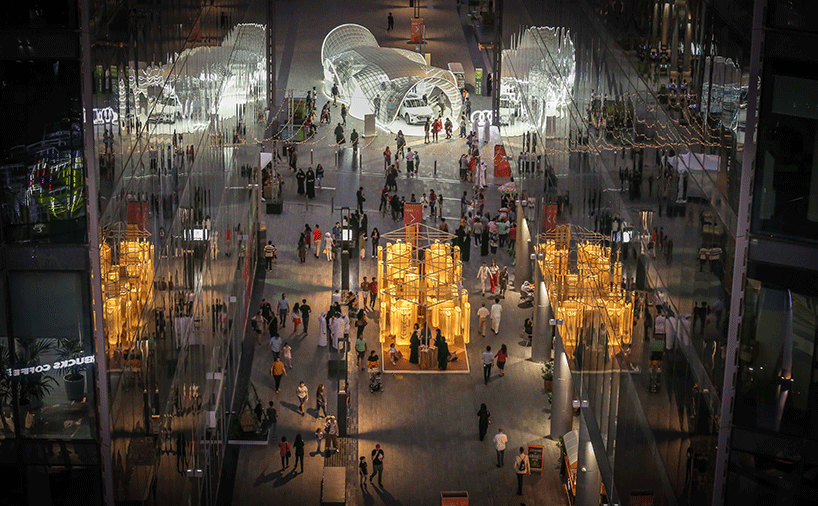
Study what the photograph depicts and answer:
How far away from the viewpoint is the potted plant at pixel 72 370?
1750 centimetres

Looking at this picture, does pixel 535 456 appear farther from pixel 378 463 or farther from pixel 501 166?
pixel 501 166

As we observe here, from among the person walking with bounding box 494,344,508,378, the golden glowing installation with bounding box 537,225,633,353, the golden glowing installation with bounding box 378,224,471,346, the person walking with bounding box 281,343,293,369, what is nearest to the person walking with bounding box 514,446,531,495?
the golden glowing installation with bounding box 537,225,633,353

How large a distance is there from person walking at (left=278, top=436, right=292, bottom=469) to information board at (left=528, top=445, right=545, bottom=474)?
6.82 metres

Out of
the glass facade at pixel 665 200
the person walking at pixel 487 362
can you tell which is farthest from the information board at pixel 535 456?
the person walking at pixel 487 362

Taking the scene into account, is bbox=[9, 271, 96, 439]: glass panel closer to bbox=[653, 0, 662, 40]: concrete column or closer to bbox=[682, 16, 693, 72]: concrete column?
bbox=[682, 16, 693, 72]: concrete column

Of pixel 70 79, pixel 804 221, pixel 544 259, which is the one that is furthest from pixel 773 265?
pixel 544 259

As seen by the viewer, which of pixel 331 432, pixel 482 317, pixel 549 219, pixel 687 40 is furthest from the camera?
pixel 482 317

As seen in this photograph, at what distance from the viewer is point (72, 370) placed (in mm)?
17625

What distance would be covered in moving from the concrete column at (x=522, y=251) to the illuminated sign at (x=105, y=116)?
1164 inches

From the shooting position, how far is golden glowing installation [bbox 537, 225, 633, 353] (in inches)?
1049

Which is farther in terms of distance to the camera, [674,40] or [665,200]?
[665,200]

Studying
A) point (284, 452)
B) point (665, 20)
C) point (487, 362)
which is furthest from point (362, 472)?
point (665, 20)

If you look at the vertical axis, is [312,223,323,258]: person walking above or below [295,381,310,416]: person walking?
above

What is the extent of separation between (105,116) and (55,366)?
3727 mm
